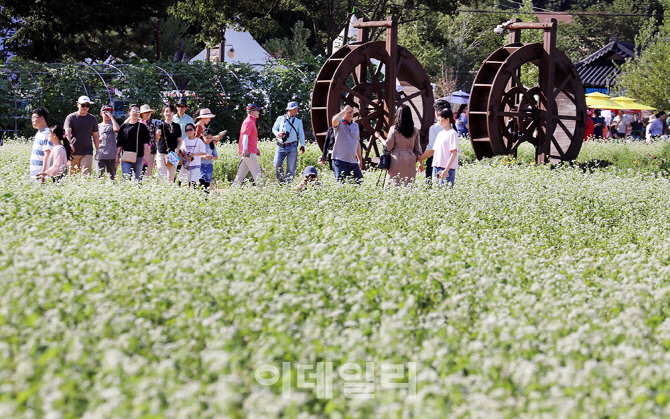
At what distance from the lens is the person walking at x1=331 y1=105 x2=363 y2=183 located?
958cm

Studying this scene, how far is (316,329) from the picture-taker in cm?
354

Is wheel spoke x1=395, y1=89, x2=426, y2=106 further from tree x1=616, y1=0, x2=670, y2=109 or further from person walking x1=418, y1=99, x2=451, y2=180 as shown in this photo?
tree x1=616, y1=0, x2=670, y2=109

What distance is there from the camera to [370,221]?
7117 millimetres

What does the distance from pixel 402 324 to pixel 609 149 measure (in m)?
17.5

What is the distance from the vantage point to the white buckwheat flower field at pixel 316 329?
117 inches

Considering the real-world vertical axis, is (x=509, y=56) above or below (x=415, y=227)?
above

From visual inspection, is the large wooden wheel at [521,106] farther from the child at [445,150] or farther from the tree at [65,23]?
the tree at [65,23]

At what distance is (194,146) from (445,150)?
3.53 metres

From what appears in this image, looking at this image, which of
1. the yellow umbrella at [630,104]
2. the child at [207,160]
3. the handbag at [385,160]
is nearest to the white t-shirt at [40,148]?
the child at [207,160]

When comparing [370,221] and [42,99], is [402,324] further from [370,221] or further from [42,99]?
[42,99]

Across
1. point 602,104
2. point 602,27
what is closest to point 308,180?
point 602,104

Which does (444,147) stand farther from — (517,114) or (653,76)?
(653,76)

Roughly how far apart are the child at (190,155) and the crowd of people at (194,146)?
1cm

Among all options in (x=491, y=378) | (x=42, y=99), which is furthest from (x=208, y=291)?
(x=42, y=99)
